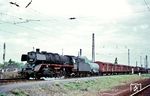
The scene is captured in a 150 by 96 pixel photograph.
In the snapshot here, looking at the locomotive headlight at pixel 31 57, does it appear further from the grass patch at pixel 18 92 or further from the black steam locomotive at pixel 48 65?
the grass patch at pixel 18 92

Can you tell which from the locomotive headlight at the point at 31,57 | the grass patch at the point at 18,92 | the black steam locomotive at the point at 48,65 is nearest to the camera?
the grass patch at the point at 18,92

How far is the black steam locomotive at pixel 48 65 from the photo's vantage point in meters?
34.2

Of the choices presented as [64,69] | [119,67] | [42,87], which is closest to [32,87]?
[42,87]

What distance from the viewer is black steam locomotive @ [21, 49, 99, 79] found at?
34219mm

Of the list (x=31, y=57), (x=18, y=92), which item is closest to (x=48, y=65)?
(x=31, y=57)

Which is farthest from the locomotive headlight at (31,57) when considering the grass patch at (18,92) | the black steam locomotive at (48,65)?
the grass patch at (18,92)

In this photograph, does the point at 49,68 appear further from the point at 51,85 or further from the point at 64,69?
the point at 51,85

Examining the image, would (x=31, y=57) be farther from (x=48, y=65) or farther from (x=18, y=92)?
(x=18, y=92)

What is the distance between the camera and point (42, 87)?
23188 mm

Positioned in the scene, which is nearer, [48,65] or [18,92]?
[18,92]

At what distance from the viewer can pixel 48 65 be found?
35625mm

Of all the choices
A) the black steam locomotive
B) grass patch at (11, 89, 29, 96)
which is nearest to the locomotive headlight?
the black steam locomotive

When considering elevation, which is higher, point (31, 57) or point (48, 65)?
point (31, 57)

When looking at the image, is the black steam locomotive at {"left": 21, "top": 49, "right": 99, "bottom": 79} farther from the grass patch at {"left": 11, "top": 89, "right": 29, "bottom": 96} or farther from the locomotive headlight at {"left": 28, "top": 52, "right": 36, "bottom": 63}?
the grass patch at {"left": 11, "top": 89, "right": 29, "bottom": 96}
